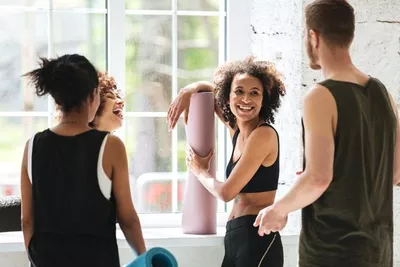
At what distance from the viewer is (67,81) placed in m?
2.40

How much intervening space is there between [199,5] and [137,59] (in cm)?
40

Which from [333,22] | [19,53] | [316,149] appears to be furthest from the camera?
[19,53]

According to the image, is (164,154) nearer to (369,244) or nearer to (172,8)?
(172,8)

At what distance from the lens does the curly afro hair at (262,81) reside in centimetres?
315

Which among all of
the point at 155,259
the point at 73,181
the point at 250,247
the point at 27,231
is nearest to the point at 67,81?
the point at 73,181

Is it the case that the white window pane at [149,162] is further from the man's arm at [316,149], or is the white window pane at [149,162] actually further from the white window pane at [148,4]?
the man's arm at [316,149]

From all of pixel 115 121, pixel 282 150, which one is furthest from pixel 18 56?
pixel 282 150

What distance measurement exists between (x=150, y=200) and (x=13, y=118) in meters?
0.74

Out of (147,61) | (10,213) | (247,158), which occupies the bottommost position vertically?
(10,213)

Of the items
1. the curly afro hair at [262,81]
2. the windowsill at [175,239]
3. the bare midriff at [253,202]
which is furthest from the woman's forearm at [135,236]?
the curly afro hair at [262,81]

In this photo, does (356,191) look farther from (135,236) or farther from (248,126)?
(248,126)

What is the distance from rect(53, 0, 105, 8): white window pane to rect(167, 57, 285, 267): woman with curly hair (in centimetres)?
69

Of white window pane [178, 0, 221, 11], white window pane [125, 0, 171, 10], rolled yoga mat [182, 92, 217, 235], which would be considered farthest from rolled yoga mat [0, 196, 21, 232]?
white window pane [178, 0, 221, 11]

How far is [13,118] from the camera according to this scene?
143 inches
